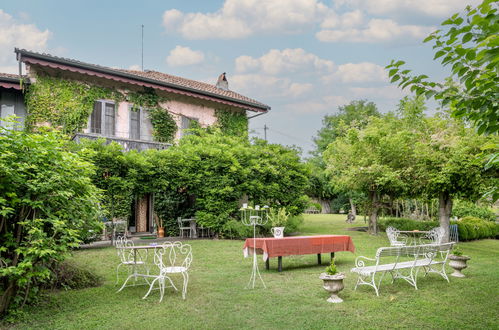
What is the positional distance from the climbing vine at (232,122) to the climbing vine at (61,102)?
21.1 feet

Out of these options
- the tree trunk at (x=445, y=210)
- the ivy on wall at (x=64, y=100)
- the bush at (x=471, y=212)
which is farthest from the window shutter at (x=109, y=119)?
the bush at (x=471, y=212)

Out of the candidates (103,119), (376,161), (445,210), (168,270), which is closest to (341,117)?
(376,161)

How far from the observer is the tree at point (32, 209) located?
539cm

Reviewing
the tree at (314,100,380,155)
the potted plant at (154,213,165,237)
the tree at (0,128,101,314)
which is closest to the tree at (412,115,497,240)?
the potted plant at (154,213,165,237)

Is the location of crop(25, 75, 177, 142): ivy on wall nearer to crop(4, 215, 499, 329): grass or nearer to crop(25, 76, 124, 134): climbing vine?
crop(25, 76, 124, 134): climbing vine

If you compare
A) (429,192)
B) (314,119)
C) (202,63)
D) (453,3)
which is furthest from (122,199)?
(314,119)

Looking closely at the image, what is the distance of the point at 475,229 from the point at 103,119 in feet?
63.7

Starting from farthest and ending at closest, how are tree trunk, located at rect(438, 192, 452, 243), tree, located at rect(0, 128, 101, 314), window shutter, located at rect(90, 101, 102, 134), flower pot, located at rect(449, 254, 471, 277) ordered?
window shutter, located at rect(90, 101, 102, 134)
tree trunk, located at rect(438, 192, 452, 243)
flower pot, located at rect(449, 254, 471, 277)
tree, located at rect(0, 128, 101, 314)

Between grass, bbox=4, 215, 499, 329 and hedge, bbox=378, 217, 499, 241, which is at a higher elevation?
hedge, bbox=378, 217, 499, 241

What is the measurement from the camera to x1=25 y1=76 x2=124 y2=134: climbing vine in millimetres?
15461

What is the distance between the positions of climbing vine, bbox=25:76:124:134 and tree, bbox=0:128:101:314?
10787 mm

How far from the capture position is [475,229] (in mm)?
20234

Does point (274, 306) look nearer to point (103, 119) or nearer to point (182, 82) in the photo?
point (103, 119)

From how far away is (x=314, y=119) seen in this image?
5222cm
